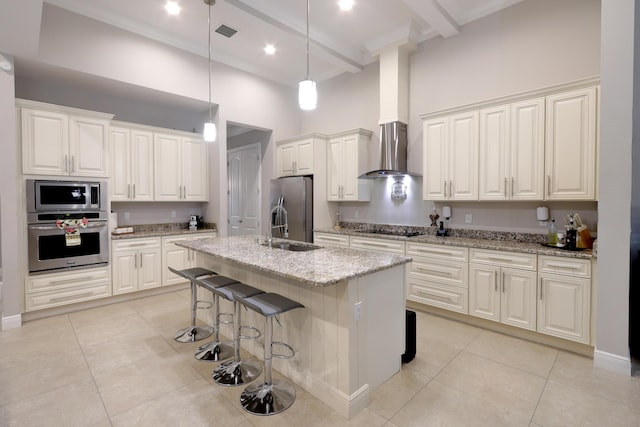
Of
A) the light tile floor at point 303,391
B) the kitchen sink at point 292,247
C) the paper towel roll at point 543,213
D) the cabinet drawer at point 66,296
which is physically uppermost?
the paper towel roll at point 543,213

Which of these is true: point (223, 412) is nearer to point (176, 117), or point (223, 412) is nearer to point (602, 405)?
point (602, 405)

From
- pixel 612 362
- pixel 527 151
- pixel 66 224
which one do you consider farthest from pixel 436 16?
pixel 66 224

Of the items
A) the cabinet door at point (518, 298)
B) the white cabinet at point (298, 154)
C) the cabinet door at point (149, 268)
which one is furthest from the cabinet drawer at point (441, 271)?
the cabinet door at point (149, 268)

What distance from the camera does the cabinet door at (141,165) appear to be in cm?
436

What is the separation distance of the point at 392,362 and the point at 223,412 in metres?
1.22

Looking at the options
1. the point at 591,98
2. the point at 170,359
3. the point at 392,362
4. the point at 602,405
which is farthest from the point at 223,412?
the point at 591,98

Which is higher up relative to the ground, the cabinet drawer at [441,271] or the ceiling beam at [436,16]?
the ceiling beam at [436,16]

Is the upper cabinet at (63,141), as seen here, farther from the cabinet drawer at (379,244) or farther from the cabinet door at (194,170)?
the cabinet drawer at (379,244)

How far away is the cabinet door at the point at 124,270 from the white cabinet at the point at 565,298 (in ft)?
15.3

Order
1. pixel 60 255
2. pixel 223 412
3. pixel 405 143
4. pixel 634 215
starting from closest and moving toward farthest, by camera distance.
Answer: pixel 223 412
pixel 634 215
pixel 60 255
pixel 405 143

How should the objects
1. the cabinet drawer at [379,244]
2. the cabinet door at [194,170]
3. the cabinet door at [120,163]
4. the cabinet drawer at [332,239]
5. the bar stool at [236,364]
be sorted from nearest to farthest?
the bar stool at [236,364] < the cabinet drawer at [379,244] < the cabinet door at [120,163] < the cabinet drawer at [332,239] < the cabinet door at [194,170]

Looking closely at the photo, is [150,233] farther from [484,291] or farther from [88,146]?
[484,291]

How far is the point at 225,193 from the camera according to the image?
4891 millimetres

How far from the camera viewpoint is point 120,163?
4.23 metres
